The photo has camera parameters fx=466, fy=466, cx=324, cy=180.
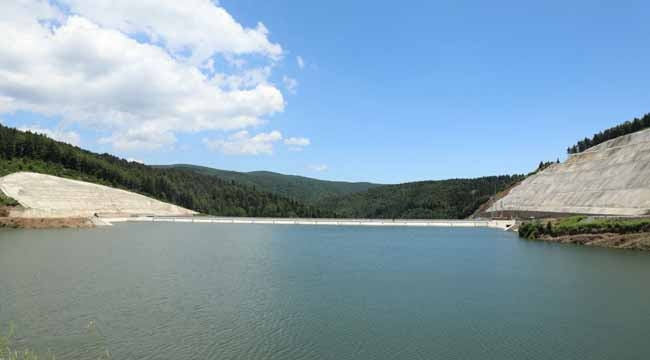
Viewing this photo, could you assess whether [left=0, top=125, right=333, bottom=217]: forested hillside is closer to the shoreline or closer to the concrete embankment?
the concrete embankment

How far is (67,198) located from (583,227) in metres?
100

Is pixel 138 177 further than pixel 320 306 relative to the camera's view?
Yes

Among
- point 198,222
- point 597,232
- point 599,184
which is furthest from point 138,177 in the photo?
point 597,232

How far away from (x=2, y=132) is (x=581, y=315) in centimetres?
14409

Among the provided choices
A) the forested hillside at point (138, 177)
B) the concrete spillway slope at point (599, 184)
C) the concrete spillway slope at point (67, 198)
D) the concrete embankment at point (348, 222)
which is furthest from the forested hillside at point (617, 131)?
the concrete spillway slope at point (67, 198)

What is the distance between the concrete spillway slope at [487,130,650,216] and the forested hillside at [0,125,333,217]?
87301 millimetres

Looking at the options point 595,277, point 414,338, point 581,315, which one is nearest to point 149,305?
point 414,338

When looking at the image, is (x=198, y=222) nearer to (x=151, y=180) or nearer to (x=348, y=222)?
(x=348, y=222)

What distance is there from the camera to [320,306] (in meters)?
25.1

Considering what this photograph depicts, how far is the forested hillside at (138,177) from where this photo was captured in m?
120

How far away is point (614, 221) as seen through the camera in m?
58.4

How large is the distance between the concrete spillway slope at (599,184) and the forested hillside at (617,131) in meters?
25.7

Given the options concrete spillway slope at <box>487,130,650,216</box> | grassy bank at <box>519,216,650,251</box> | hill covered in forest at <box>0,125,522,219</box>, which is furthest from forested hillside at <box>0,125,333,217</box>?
grassy bank at <box>519,216,650,251</box>

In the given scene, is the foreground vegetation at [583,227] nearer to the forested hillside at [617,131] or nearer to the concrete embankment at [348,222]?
the concrete embankment at [348,222]
